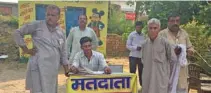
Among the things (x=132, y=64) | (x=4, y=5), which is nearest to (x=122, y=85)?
(x=132, y=64)

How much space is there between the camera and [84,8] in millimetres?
13234

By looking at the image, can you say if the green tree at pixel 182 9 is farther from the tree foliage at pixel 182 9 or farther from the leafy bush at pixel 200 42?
the leafy bush at pixel 200 42

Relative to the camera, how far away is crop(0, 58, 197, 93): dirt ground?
8695 mm

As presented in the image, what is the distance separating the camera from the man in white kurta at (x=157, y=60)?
15.7 feet

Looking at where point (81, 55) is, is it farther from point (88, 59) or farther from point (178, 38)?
point (178, 38)

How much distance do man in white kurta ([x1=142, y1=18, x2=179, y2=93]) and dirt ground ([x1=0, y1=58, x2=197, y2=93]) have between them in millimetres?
3529

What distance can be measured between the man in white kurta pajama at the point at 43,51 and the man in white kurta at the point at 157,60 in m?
1.22

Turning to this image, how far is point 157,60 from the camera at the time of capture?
4.79 metres

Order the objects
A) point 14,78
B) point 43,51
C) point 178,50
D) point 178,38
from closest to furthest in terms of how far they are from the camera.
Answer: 1. point 43,51
2. point 178,50
3. point 178,38
4. point 14,78

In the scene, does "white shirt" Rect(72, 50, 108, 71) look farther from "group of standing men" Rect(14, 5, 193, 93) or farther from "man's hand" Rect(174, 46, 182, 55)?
"man's hand" Rect(174, 46, 182, 55)

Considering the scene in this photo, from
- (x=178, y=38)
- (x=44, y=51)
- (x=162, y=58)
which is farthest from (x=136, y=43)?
(x=44, y=51)

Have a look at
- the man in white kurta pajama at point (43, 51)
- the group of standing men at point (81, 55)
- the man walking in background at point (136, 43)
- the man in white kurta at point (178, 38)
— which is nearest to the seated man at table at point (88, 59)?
the group of standing men at point (81, 55)

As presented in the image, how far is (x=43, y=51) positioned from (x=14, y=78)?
6.27 m

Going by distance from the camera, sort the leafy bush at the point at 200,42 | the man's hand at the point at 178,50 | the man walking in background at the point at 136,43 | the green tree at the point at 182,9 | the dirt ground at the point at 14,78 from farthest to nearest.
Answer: the dirt ground at the point at 14,78, the green tree at the point at 182,9, the man walking in background at the point at 136,43, the leafy bush at the point at 200,42, the man's hand at the point at 178,50
